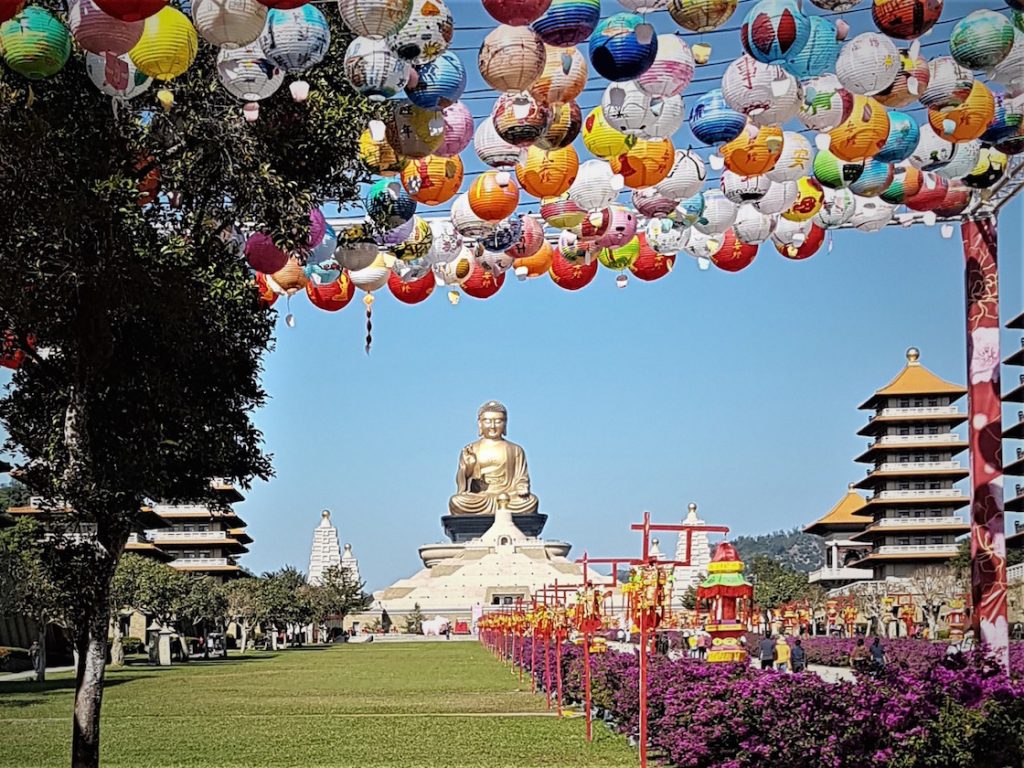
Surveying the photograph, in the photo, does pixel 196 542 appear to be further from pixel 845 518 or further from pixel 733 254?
pixel 733 254

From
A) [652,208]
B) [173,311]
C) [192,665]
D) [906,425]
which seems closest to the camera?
[173,311]

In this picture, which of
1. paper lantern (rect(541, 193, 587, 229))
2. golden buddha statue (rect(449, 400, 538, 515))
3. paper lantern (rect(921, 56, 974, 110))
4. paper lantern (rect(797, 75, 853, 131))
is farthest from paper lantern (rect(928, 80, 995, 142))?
golden buddha statue (rect(449, 400, 538, 515))

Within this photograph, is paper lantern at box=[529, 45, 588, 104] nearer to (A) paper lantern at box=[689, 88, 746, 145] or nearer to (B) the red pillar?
(A) paper lantern at box=[689, 88, 746, 145]

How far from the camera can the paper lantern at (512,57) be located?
9930mm

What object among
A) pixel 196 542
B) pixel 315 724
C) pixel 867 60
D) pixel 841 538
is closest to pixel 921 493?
pixel 841 538

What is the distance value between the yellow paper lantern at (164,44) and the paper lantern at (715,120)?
4.24 meters

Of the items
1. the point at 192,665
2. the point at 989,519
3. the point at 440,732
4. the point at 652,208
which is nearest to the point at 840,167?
the point at 652,208

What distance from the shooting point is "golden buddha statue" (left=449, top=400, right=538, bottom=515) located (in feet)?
313

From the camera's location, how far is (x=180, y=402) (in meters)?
11.9

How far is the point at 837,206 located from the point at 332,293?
17.6ft

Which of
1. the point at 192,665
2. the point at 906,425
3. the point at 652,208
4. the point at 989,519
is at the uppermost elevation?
the point at 906,425

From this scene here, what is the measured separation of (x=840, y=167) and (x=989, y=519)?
4.43 meters

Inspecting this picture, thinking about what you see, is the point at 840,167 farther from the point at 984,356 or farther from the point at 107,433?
the point at 107,433

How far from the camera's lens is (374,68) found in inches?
384
